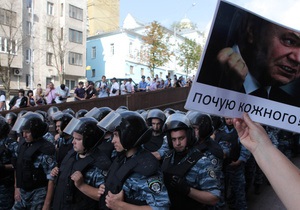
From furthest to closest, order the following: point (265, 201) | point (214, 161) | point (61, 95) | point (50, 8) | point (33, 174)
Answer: point (50, 8), point (61, 95), point (265, 201), point (33, 174), point (214, 161)

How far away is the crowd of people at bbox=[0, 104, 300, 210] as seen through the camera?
1.95 metres

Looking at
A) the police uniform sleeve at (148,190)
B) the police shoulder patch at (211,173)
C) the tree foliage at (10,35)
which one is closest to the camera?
the police uniform sleeve at (148,190)

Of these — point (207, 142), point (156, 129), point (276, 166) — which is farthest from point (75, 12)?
point (276, 166)

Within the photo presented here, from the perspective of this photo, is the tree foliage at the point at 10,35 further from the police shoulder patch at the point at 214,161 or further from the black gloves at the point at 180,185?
the black gloves at the point at 180,185

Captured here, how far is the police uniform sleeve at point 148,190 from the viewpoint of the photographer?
2709mm

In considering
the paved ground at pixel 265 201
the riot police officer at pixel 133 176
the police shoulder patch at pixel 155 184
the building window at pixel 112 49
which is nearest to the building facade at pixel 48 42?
the building window at pixel 112 49

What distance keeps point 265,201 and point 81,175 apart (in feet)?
16.2

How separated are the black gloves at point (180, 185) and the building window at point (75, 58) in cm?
4032

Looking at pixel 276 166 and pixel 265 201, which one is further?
pixel 265 201

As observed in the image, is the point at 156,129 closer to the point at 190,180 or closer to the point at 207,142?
the point at 207,142

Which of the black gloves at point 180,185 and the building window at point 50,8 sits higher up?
the building window at point 50,8

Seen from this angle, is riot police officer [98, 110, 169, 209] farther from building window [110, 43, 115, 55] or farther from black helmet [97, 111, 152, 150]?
building window [110, 43, 115, 55]

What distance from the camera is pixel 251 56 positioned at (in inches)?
81.7

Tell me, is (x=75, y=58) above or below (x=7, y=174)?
above
